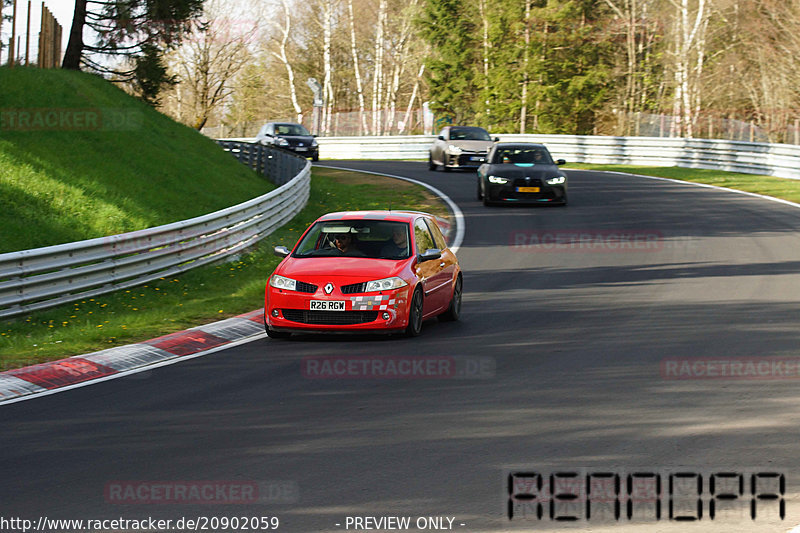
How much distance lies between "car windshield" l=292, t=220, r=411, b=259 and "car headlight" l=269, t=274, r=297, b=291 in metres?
0.76

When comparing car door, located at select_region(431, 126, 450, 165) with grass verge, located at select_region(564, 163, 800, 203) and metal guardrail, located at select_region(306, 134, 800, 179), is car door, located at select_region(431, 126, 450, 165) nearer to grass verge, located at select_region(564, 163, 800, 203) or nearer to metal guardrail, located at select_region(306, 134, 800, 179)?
grass verge, located at select_region(564, 163, 800, 203)

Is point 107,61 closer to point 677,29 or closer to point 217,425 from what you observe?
point 217,425

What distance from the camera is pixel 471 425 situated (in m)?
8.09

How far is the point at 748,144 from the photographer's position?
1491 inches

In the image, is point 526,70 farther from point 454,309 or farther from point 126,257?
point 454,309

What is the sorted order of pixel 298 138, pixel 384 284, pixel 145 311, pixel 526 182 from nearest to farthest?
pixel 384 284 → pixel 145 311 → pixel 526 182 → pixel 298 138

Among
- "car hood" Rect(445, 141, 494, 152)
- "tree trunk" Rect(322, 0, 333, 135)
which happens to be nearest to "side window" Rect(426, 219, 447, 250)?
"car hood" Rect(445, 141, 494, 152)

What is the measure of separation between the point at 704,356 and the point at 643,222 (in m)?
14.1

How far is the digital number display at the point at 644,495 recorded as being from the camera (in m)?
6.07
